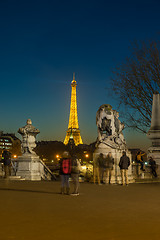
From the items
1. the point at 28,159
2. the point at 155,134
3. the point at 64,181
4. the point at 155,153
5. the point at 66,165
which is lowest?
the point at 64,181

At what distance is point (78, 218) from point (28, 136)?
13.0 metres

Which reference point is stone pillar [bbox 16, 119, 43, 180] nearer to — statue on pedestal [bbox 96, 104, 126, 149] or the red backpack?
statue on pedestal [bbox 96, 104, 126, 149]

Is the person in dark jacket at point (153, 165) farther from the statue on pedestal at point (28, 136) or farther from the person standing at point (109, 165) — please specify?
the statue on pedestal at point (28, 136)

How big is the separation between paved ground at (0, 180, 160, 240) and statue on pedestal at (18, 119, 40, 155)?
357 inches

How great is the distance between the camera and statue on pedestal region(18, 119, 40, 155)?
2050 cm

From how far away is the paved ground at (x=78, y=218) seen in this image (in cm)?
650

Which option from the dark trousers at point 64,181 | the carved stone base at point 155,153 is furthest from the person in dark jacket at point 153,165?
the dark trousers at point 64,181

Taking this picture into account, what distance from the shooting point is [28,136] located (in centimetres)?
2070

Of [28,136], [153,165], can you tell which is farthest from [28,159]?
[153,165]

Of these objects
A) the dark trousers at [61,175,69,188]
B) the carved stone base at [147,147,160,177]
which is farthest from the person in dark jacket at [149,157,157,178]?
the dark trousers at [61,175,69,188]

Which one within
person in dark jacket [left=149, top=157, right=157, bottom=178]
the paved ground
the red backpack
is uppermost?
person in dark jacket [left=149, top=157, right=157, bottom=178]

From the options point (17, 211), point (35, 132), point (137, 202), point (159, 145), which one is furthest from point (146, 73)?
point (17, 211)

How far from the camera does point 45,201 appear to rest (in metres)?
10.8

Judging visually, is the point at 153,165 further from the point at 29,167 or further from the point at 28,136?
the point at 28,136
